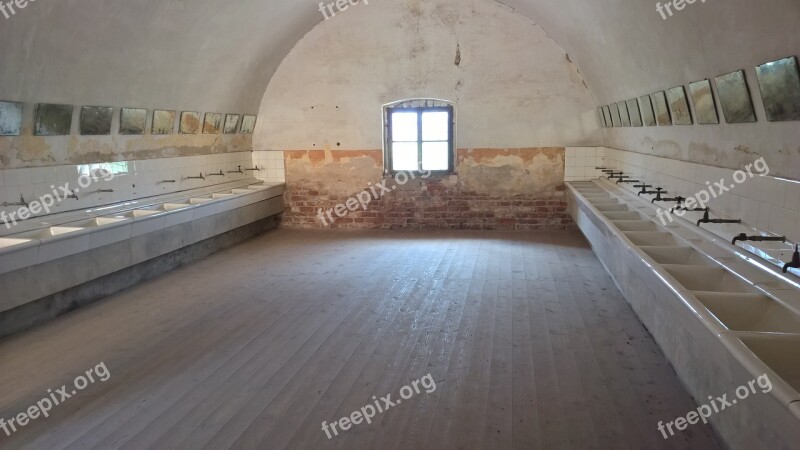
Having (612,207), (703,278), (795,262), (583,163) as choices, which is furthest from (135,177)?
(795,262)

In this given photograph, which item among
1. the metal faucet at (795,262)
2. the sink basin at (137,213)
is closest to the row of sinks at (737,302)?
the metal faucet at (795,262)

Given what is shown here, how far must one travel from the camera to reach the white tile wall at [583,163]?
8.91 meters

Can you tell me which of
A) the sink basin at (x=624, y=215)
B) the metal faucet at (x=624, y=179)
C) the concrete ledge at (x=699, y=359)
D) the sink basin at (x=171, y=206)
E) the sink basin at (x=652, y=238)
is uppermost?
the metal faucet at (x=624, y=179)

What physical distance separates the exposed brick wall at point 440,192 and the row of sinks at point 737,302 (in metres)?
4.36

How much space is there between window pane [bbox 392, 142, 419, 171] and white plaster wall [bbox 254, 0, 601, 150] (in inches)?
13.6

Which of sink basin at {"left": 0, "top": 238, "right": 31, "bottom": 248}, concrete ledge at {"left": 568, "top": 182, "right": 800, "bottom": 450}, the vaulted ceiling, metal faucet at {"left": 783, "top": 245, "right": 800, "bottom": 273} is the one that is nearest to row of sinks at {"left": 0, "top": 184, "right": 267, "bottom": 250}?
sink basin at {"left": 0, "top": 238, "right": 31, "bottom": 248}

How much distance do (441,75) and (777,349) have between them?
288 inches

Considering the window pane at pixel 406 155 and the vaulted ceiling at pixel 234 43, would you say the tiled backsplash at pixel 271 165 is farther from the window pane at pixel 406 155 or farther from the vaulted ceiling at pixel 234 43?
the window pane at pixel 406 155

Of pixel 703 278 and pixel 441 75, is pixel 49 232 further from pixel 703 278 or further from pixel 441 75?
pixel 441 75

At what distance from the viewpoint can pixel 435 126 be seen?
9336 millimetres

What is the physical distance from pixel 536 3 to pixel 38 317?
7028 millimetres

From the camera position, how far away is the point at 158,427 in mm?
3158

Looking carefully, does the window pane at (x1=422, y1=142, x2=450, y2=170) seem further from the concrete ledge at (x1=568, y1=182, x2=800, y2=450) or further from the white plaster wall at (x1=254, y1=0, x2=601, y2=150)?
the concrete ledge at (x1=568, y1=182, x2=800, y2=450)

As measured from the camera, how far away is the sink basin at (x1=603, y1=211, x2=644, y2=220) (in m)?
5.66
